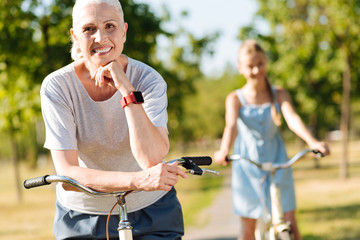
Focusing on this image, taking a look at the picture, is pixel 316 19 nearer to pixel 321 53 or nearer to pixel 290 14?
pixel 290 14

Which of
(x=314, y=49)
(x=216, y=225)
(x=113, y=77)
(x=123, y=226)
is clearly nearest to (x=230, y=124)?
(x=113, y=77)

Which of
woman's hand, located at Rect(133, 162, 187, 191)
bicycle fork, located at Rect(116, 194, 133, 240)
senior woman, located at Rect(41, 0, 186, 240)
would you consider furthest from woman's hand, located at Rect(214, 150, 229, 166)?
woman's hand, located at Rect(133, 162, 187, 191)

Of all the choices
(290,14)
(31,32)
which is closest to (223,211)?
(31,32)

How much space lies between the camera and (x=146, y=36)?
1245cm

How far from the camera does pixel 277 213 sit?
4223 millimetres

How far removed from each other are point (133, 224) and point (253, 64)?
243 centimetres

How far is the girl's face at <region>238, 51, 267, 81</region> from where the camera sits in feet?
15.1

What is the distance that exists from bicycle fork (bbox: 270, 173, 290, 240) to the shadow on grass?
3077 millimetres

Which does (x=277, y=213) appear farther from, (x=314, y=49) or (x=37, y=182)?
(x=314, y=49)

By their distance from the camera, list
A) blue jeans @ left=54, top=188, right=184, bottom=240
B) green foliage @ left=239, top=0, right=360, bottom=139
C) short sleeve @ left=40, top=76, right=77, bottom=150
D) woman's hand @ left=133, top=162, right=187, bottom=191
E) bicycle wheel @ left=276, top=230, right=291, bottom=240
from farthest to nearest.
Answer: green foliage @ left=239, top=0, right=360, bottom=139
bicycle wheel @ left=276, top=230, right=291, bottom=240
blue jeans @ left=54, top=188, right=184, bottom=240
short sleeve @ left=40, top=76, right=77, bottom=150
woman's hand @ left=133, top=162, right=187, bottom=191

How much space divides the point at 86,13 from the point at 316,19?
14.1 meters

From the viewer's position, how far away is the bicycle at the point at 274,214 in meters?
4.08

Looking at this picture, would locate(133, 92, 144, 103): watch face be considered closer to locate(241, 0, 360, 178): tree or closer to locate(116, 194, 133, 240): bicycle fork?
locate(116, 194, 133, 240): bicycle fork

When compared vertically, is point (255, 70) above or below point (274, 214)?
above
